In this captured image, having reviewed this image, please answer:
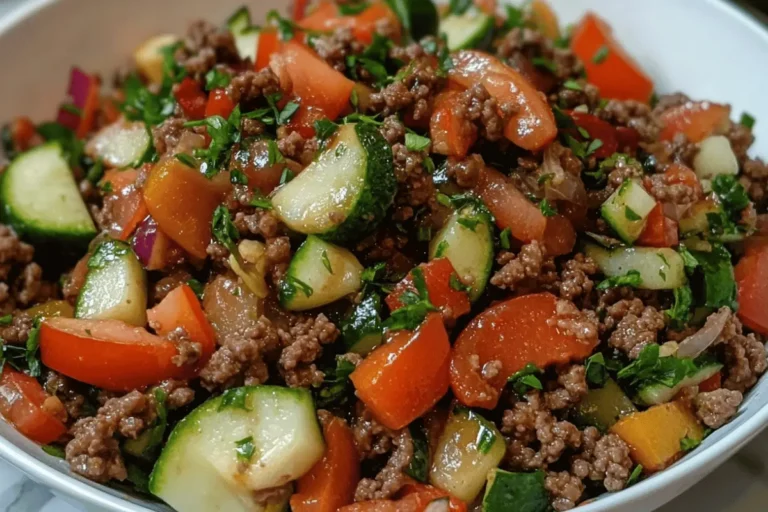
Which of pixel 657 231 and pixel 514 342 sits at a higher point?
pixel 657 231

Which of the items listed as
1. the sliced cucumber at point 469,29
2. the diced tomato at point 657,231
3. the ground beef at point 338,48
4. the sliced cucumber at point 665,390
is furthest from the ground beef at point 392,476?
the sliced cucumber at point 469,29

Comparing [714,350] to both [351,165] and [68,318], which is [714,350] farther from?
[68,318]

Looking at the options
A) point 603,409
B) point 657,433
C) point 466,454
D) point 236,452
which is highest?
point 657,433

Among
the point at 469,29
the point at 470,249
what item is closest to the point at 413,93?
the point at 470,249

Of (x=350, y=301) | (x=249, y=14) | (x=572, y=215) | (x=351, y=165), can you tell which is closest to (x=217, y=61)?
(x=249, y=14)

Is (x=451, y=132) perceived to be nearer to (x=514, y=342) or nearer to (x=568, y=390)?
(x=514, y=342)

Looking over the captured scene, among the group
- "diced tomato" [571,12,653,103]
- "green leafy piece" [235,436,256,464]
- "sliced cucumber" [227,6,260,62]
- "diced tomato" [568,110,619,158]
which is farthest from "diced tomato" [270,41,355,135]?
"diced tomato" [571,12,653,103]

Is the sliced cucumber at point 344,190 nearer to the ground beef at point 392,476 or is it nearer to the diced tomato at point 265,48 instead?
the ground beef at point 392,476
